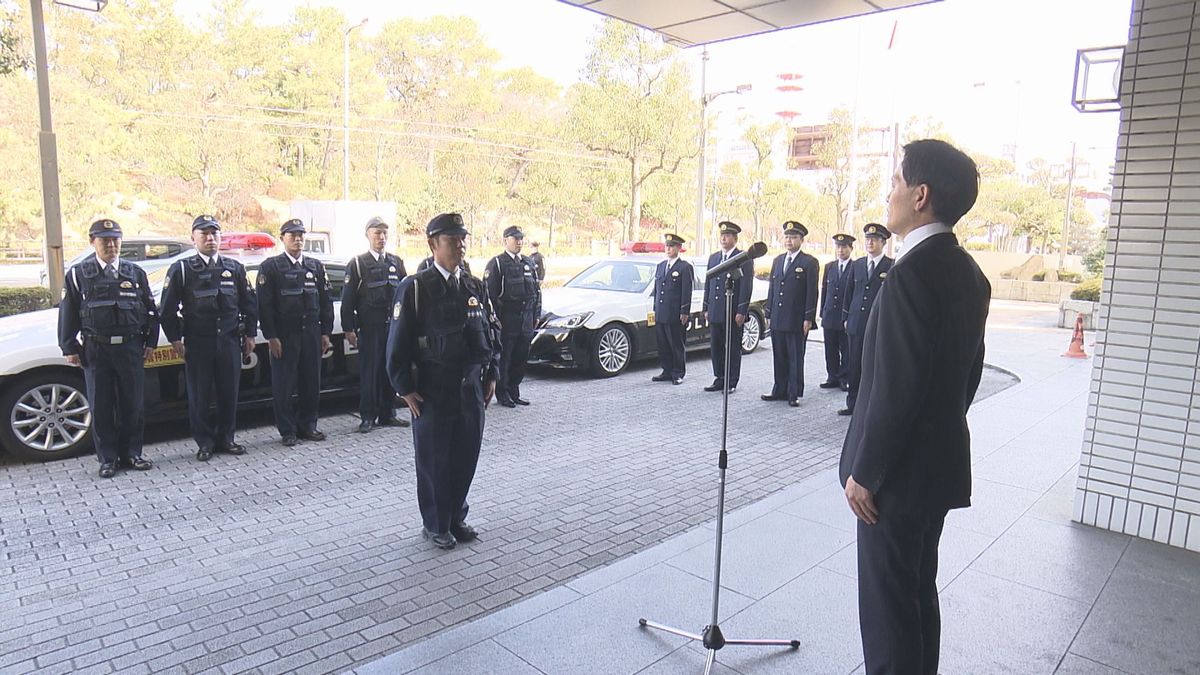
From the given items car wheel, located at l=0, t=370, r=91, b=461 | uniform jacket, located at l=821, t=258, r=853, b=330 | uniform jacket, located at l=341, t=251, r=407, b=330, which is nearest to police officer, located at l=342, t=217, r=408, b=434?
uniform jacket, located at l=341, t=251, r=407, b=330

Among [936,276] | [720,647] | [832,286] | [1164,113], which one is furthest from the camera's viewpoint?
[832,286]

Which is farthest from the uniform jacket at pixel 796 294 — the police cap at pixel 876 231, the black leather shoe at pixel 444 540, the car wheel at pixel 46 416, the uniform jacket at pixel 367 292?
the car wheel at pixel 46 416

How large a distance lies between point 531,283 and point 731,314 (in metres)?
5.27

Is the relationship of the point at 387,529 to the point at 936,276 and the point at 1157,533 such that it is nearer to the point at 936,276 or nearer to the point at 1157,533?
the point at 936,276

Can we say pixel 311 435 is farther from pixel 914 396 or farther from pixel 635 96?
pixel 635 96

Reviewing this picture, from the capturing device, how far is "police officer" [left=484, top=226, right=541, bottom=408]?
26.0 feet

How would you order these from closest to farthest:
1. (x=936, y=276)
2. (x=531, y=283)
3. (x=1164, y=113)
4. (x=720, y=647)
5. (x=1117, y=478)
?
(x=936, y=276)
(x=720, y=647)
(x=1164, y=113)
(x=1117, y=478)
(x=531, y=283)

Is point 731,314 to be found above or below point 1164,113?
below

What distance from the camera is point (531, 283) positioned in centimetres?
823

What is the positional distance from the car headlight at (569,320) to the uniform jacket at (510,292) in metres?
1.22

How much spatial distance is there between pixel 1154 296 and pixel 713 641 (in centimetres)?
309

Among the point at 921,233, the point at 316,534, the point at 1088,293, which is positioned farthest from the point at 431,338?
the point at 1088,293

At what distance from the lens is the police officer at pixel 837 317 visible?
8775 mm

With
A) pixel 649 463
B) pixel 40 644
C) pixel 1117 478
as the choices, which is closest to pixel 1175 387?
pixel 1117 478
